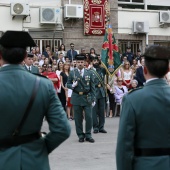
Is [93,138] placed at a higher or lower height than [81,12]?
lower

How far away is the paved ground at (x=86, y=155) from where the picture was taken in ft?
27.1

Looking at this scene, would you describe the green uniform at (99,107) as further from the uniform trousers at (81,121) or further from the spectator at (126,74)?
the spectator at (126,74)

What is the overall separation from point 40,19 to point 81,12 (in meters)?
1.97

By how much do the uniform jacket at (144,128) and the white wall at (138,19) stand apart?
20827mm

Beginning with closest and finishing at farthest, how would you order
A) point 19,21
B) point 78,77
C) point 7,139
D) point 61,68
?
1. point 7,139
2. point 78,77
3. point 61,68
4. point 19,21

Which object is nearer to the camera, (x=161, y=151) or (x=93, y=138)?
(x=161, y=151)

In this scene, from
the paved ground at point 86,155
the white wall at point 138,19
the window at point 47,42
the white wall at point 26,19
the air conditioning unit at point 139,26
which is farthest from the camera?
the white wall at point 138,19

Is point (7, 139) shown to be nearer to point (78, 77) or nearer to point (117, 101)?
point (78, 77)

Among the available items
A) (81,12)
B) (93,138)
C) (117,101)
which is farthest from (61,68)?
(81,12)

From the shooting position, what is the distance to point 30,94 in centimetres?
384

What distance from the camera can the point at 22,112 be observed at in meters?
3.79

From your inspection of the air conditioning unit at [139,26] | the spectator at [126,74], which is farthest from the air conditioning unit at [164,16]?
the spectator at [126,74]

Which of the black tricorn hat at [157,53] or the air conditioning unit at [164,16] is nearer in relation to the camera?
the black tricorn hat at [157,53]

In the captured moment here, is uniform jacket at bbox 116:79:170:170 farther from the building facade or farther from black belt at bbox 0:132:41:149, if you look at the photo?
the building facade
